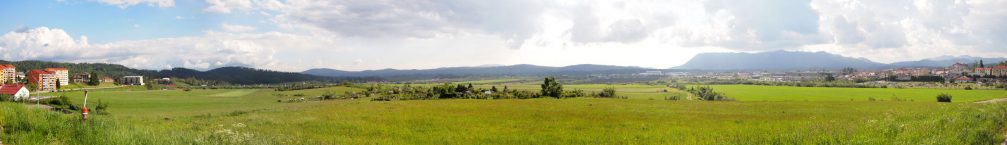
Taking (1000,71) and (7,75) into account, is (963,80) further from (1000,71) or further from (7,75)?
(7,75)

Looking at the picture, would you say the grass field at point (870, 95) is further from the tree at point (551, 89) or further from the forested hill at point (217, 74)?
the forested hill at point (217, 74)

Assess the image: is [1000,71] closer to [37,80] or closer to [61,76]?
[37,80]

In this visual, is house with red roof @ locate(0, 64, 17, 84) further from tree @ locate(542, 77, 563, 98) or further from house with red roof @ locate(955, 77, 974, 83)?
house with red roof @ locate(955, 77, 974, 83)

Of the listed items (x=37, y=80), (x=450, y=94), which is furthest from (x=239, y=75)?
(x=450, y=94)

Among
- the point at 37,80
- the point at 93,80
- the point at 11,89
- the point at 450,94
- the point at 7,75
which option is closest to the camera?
the point at 11,89

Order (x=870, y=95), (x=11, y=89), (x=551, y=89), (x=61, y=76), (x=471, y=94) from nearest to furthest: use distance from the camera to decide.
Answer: (x=11, y=89) → (x=551, y=89) → (x=471, y=94) → (x=61, y=76) → (x=870, y=95)

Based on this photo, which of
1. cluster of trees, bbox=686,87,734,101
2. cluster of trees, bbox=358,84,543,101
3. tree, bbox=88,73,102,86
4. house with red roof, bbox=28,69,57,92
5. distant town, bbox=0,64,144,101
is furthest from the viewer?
tree, bbox=88,73,102,86

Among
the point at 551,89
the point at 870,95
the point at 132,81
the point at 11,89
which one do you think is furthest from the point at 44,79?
the point at 870,95

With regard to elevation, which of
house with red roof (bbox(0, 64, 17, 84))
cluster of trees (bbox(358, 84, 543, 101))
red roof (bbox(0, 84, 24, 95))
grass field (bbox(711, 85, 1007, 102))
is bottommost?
grass field (bbox(711, 85, 1007, 102))

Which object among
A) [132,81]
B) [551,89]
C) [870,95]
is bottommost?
[870,95]

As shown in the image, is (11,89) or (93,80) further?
(93,80)

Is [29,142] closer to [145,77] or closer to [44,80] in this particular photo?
[44,80]

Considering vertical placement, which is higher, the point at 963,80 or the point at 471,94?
the point at 963,80

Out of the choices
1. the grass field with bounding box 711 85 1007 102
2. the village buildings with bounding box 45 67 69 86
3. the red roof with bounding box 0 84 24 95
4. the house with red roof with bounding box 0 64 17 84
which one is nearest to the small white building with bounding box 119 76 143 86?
the village buildings with bounding box 45 67 69 86
